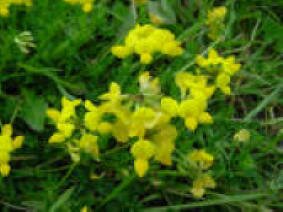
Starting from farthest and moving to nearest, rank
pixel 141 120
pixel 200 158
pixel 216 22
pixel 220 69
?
pixel 216 22 < pixel 220 69 < pixel 200 158 < pixel 141 120

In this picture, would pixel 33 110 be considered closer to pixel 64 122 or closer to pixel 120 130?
pixel 64 122

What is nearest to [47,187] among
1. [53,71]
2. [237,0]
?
[53,71]

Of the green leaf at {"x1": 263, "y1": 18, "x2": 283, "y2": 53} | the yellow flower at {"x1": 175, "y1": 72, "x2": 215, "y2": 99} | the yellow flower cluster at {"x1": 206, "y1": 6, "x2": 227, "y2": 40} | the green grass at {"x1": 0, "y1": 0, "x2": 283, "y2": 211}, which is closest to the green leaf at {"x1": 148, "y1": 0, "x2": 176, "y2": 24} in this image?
the green grass at {"x1": 0, "y1": 0, "x2": 283, "y2": 211}

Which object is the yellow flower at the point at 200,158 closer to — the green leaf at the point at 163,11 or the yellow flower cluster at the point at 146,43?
the yellow flower cluster at the point at 146,43

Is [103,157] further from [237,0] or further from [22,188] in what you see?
[237,0]

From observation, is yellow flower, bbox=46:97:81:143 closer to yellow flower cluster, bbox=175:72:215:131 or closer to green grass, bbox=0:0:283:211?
green grass, bbox=0:0:283:211

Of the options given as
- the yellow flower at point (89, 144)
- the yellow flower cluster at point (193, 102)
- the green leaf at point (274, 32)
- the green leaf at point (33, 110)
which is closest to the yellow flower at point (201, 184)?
the yellow flower cluster at point (193, 102)

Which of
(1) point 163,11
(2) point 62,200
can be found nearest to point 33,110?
(2) point 62,200
